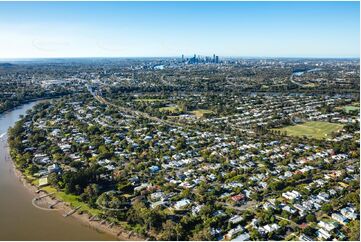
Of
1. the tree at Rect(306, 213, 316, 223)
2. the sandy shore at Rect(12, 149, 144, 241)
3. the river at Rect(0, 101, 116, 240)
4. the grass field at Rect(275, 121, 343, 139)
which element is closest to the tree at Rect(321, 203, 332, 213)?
the tree at Rect(306, 213, 316, 223)

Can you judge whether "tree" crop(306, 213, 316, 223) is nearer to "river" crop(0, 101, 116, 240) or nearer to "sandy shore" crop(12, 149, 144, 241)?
"sandy shore" crop(12, 149, 144, 241)

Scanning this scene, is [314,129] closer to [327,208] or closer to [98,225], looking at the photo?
[327,208]

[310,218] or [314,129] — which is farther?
[314,129]

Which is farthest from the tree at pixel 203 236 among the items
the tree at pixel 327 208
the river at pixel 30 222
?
the tree at pixel 327 208

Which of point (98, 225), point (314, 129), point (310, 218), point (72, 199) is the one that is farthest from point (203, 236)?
point (314, 129)

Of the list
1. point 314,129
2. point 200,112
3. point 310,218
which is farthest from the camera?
point 200,112

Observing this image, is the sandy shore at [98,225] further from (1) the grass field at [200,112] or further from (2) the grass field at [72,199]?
(1) the grass field at [200,112]
